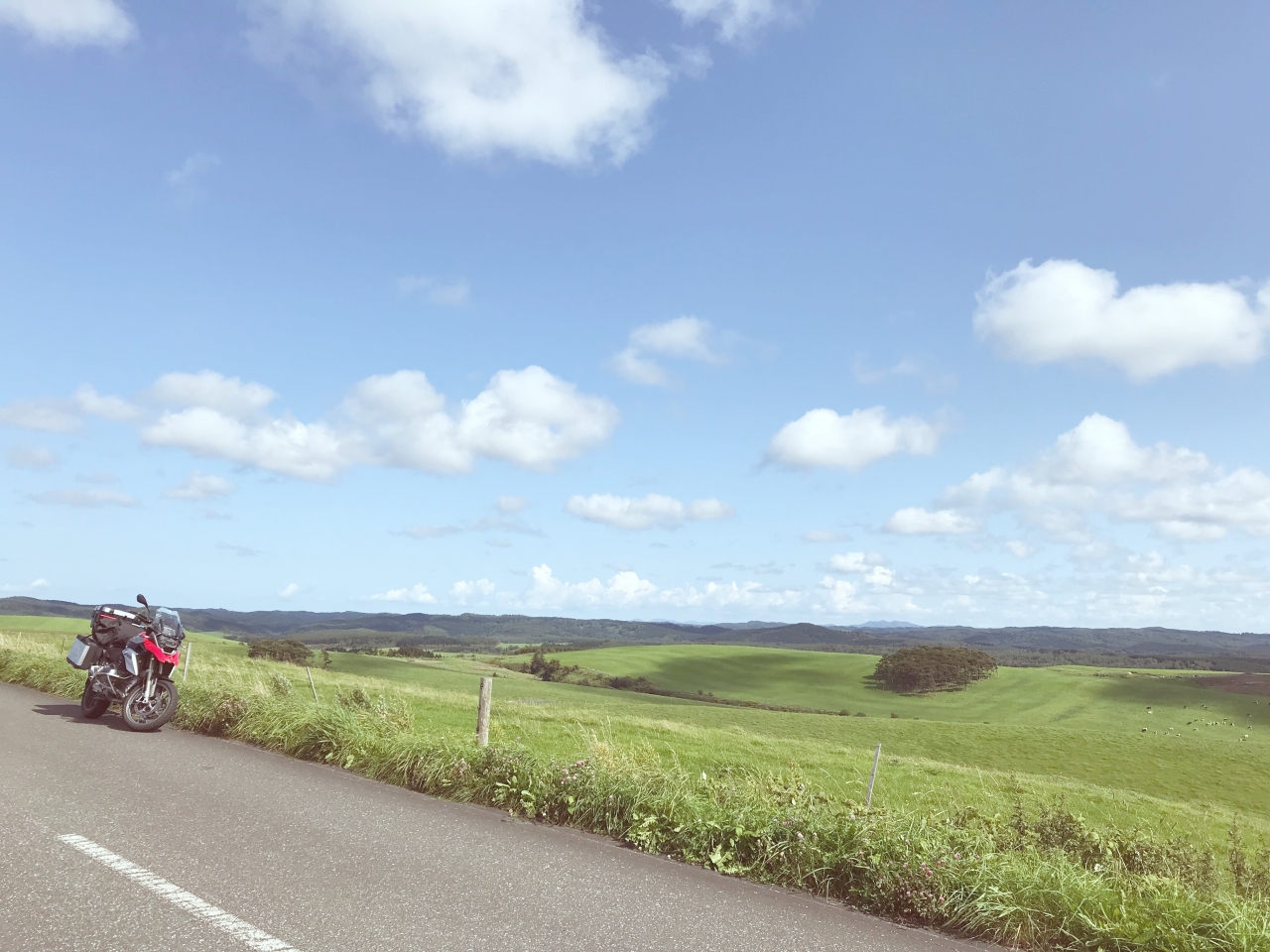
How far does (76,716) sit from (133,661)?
105 inches

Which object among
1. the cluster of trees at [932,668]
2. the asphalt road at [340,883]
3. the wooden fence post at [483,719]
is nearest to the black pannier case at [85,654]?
the asphalt road at [340,883]

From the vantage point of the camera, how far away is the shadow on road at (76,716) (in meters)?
14.4

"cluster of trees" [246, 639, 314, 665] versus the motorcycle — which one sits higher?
the motorcycle

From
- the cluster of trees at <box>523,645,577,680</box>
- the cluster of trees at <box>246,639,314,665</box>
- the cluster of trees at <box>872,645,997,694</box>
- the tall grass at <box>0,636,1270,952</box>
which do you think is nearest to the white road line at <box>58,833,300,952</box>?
the tall grass at <box>0,636,1270,952</box>

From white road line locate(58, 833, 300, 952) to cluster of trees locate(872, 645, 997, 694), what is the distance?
116 m

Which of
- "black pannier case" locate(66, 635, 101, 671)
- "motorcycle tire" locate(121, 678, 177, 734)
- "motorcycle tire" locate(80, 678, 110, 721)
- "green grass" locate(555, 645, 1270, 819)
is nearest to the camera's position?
"motorcycle tire" locate(121, 678, 177, 734)

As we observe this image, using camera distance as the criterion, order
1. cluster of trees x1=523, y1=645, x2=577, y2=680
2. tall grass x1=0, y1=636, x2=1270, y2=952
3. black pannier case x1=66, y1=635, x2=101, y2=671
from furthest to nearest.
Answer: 1. cluster of trees x1=523, y1=645, x2=577, y2=680
2. black pannier case x1=66, y1=635, x2=101, y2=671
3. tall grass x1=0, y1=636, x2=1270, y2=952

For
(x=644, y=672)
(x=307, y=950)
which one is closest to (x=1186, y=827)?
(x=307, y=950)

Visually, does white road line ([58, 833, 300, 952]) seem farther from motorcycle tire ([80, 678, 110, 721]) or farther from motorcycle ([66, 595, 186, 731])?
motorcycle tire ([80, 678, 110, 721])

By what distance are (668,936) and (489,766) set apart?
191 inches

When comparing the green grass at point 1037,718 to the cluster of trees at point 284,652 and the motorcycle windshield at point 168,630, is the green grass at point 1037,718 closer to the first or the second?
the motorcycle windshield at point 168,630

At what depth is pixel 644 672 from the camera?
12812cm

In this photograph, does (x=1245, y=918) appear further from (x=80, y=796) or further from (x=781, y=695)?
(x=781, y=695)

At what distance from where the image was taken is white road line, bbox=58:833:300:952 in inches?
219
